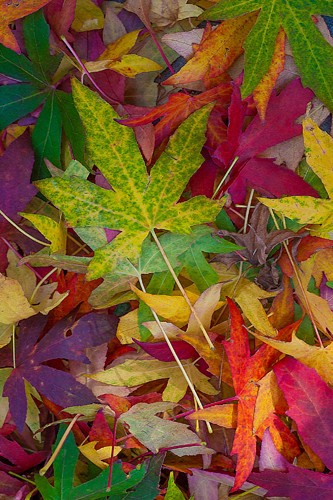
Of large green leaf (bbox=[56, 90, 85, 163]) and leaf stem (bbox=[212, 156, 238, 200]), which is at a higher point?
large green leaf (bbox=[56, 90, 85, 163])

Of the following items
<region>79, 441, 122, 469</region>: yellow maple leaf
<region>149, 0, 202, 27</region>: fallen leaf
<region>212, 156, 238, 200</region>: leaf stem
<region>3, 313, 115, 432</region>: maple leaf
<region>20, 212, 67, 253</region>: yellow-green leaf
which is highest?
<region>149, 0, 202, 27</region>: fallen leaf

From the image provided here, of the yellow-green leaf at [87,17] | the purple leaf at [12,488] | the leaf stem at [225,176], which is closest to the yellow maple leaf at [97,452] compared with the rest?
the purple leaf at [12,488]

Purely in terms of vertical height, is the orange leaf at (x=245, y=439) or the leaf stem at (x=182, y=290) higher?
the leaf stem at (x=182, y=290)

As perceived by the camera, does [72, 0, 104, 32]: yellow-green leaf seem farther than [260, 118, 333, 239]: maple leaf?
Yes

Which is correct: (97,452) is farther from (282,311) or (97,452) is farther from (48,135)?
(48,135)

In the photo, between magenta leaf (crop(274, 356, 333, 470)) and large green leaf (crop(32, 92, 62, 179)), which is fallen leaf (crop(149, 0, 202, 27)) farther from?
magenta leaf (crop(274, 356, 333, 470))

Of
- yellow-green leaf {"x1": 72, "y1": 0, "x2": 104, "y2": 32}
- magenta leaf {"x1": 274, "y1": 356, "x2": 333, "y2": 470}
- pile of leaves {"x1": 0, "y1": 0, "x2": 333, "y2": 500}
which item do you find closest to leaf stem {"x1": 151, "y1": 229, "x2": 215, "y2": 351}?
pile of leaves {"x1": 0, "y1": 0, "x2": 333, "y2": 500}

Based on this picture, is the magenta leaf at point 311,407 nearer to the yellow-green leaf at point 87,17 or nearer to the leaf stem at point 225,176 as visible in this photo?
the leaf stem at point 225,176
